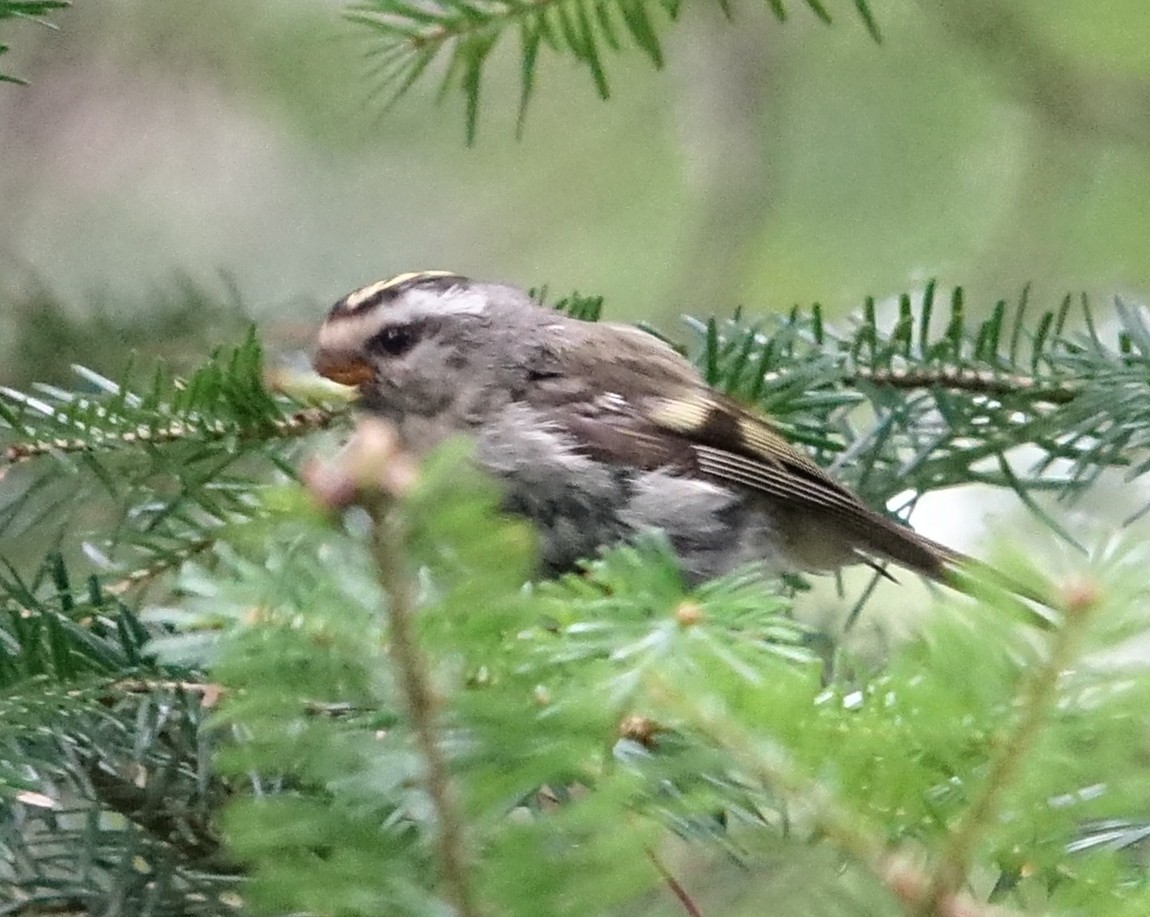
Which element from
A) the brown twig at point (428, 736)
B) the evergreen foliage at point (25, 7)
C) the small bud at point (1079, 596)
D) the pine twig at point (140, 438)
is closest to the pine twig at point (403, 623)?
the brown twig at point (428, 736)

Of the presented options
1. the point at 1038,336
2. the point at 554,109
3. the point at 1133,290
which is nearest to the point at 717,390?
the point at 1038,336

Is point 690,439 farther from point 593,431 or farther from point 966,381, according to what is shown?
point 966,381

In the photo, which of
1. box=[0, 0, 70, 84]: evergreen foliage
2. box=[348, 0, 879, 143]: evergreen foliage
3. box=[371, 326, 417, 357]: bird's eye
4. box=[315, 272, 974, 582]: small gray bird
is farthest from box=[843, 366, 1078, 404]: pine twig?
box=[0, 0, 70, 84]: evergreen foliage

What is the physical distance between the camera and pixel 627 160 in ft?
5.22

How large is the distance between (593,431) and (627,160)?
817 mm

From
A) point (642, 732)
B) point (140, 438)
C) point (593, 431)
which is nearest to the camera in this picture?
point (642, 732)

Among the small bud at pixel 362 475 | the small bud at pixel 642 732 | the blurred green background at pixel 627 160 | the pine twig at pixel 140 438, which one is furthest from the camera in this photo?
the blurred green background at pixel 627 160

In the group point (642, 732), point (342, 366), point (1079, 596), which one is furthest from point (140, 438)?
point (1079, 596)

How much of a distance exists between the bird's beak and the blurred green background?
1.39 feet

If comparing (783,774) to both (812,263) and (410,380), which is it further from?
(812,263)

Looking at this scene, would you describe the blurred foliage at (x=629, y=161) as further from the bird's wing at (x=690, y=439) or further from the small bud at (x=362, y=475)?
the small bud at (x=362, y=475)

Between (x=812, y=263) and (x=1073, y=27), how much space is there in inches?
13.7

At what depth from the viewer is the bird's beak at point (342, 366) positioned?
853mm

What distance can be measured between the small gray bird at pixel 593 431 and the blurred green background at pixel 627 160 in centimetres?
40
